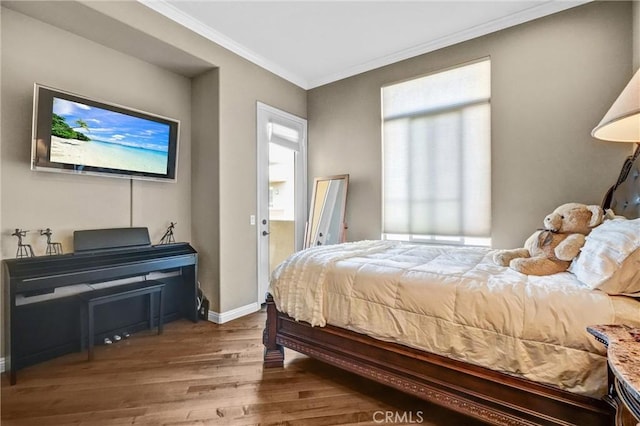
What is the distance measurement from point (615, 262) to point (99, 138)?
3480 mm

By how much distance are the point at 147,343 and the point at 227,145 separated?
2.03m

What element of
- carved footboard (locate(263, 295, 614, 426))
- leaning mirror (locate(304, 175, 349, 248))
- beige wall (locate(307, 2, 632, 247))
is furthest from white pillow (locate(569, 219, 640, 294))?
leaning mirror (locate(304, 175, 349, 248))

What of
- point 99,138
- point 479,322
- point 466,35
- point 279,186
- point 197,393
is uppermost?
point 466,35

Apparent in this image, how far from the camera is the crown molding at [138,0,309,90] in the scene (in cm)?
250

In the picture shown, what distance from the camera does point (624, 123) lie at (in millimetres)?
1810

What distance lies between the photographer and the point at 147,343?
2.58 meters

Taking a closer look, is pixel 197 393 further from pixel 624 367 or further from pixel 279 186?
pixel 279 186

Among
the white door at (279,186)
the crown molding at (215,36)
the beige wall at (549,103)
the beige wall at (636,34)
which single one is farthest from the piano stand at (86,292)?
the beige wall at (636,34)

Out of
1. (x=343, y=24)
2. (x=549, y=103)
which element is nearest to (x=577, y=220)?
(x=549, y=103)

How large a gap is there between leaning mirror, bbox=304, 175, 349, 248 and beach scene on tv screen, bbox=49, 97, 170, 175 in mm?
1856

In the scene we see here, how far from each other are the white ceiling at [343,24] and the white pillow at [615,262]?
224 centimetres

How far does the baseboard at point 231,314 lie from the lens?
9.95 ft

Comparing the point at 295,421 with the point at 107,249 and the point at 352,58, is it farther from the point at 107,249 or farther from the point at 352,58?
the point at 352,58

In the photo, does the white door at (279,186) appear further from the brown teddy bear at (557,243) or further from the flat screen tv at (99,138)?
the brown teddy bear at (557,243)
